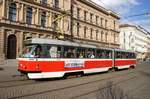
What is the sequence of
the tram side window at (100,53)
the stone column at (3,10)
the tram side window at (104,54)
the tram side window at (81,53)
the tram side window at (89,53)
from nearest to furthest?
the tram side window at (81,53)
the tram side window at (89,53)
the tram side window at (100,53)
the tram side window at (104,54)
the stone column at (3,10)

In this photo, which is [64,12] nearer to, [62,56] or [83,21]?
[83,21]

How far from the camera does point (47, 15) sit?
42.9m

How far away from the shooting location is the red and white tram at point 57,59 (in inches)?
625

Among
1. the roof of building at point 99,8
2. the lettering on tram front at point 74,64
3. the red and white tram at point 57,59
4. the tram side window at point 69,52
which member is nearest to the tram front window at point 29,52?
the red and white tram at point 57,59

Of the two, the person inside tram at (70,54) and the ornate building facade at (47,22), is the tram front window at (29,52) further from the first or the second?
the ornate building facade at (47,22)

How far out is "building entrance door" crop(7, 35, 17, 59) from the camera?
36278 millimetres

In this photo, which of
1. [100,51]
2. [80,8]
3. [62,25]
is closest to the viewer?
[100,51]

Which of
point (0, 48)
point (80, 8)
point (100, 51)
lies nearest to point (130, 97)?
point (100, 51)

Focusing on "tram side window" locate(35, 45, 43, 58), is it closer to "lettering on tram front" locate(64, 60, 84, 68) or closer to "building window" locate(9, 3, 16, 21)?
"lettering on tram front" locate(64, 60, 84, 68)

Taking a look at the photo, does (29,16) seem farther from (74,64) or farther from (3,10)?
(74,64)

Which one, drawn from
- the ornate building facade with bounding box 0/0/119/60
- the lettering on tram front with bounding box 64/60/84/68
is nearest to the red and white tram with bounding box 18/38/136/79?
the lettering on tram front with bounding box 64/60/84/68

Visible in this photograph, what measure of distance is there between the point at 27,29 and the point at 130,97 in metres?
28.7

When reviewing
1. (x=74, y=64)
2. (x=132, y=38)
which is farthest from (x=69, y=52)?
(x=132, y=38)

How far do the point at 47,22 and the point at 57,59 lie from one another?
26769 millimetres
